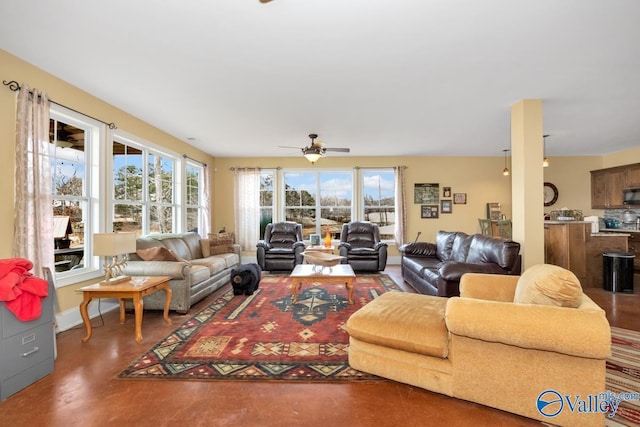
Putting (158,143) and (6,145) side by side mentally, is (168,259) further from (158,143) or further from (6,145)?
(158,143)

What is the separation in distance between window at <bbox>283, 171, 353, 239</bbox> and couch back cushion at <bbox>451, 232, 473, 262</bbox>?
11.0 ft

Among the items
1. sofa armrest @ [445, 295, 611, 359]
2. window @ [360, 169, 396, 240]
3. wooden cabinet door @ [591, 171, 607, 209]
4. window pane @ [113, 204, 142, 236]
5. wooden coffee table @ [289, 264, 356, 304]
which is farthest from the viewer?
window @ [360, 169, 396, 240]

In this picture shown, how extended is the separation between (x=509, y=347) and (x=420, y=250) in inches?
142

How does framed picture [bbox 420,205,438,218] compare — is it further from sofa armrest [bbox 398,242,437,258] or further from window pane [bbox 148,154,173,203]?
window pane [bbox 148,154,173,203]

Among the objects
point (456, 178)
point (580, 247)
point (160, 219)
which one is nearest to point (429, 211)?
point (456, 178)

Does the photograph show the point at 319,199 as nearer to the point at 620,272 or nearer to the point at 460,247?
the point at 460,247

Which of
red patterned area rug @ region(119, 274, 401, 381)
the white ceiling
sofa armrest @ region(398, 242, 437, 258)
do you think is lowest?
red patterned area rug @ region(119, 274, 401, 381)

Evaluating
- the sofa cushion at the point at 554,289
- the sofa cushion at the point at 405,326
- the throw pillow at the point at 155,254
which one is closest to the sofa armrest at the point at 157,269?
the throw pillow at the point at 155,254

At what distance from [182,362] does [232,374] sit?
492 millimetres

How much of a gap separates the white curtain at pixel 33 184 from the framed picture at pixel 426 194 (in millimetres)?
6862

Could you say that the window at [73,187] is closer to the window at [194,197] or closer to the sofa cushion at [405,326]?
the window at [194,197]

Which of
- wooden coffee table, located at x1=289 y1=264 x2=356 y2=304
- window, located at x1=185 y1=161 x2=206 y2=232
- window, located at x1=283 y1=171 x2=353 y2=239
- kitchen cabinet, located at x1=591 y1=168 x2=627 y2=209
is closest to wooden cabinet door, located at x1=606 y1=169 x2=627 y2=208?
kitchen cabinet, located at x1=591 y1=168 x2=627 y2=209

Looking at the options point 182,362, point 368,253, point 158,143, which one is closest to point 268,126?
point 158,143

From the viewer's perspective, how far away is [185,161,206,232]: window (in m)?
6.39
